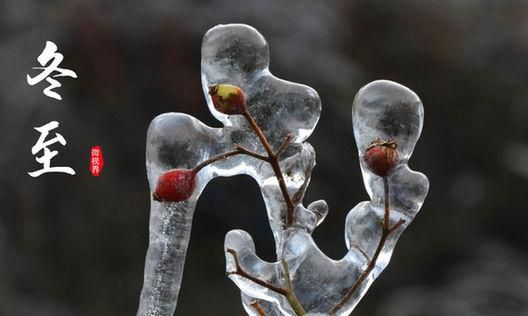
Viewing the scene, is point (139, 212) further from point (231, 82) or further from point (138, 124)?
point (231, 82)

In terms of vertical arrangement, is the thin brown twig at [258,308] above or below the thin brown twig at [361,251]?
below

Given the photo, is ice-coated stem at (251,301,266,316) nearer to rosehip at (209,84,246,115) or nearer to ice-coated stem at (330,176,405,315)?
ice-coated stem at (330,176,405,315)

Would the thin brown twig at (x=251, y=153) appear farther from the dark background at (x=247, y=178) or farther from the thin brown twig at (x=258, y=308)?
the dark background at (x=247, y=178)

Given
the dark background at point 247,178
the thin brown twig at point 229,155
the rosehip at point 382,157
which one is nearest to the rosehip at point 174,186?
the thin brown twig at point 229,155

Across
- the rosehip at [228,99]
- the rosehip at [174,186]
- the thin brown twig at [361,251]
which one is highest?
the rosehip at [228,99]

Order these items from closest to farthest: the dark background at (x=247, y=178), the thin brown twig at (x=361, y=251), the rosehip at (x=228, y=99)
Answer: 1. the rosehip at (x=228, y=99)
2. the thin brown twig at (x=361, y=251)
3. the dark background at (x=247, y=178)

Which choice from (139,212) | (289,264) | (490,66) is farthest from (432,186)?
(289,264)

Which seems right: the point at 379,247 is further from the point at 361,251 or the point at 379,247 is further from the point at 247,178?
the point at 247,178
